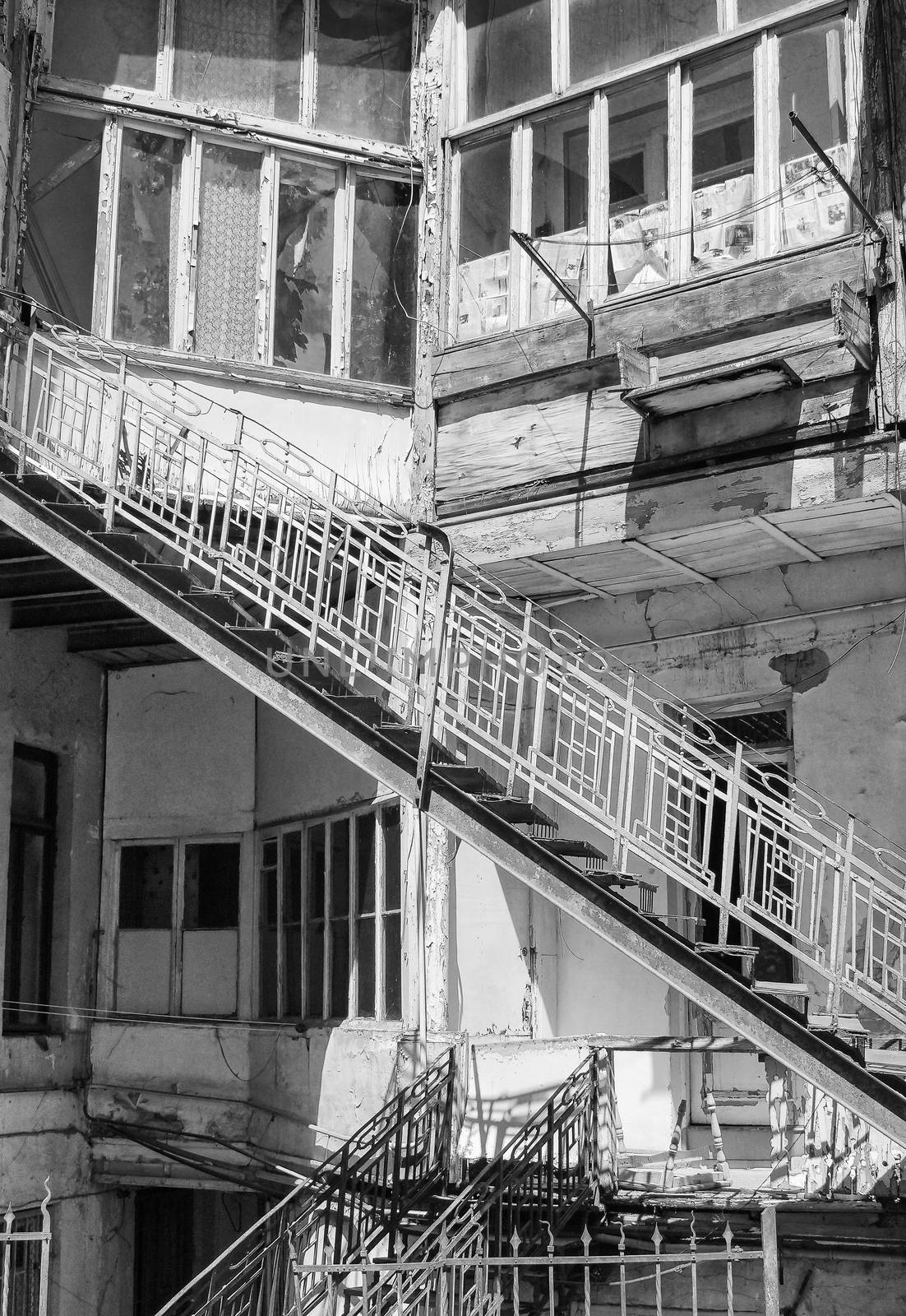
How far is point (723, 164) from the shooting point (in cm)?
982

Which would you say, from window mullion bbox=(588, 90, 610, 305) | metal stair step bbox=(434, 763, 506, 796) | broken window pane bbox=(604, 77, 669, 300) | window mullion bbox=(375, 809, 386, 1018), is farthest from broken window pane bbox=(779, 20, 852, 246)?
window mullion bbox=(375, 809, 386, 1018)

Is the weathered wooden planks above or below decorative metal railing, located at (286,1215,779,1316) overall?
above

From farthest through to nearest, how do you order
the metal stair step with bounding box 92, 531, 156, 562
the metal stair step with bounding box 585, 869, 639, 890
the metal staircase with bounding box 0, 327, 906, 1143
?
the metal stair step with bounding box 92, 531, 156, 562 < the metal stair step with bounding box 585, 869, 639, 890 < the metal staircase with bounding box 0, 327, 906, 1143

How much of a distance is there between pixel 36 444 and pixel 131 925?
554cm

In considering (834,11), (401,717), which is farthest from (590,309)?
(401,717)

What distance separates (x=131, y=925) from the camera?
1302 centimetres

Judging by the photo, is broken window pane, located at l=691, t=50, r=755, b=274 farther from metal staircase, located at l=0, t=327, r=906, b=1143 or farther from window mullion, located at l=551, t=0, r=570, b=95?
metal staircase, located at l=0, t=327, r=906, b=1143

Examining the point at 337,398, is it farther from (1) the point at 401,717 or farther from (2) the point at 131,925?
(2) the point at 131,925

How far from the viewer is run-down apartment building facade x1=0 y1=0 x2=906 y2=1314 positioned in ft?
27.4

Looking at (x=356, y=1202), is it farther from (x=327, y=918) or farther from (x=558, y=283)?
(x=558, y=283)

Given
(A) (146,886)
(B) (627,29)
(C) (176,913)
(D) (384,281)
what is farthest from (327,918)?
(B) (627,29)

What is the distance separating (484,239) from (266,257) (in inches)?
68.6

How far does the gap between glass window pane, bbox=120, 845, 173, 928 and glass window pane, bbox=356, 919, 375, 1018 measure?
2.50 meters

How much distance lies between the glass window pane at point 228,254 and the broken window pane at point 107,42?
866 millimetres
